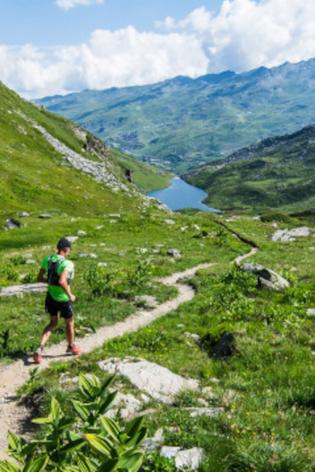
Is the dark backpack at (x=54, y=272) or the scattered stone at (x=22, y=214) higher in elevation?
the scattered stone at (x=22, y=214)

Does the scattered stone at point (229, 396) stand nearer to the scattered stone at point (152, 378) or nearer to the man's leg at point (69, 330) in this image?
the scattered stone at point (152, 378)

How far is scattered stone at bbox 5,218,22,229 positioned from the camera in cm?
4659

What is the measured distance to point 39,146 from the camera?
10238cm

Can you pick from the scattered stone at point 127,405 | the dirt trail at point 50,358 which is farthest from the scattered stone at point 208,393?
the dirt trail at point 50,358

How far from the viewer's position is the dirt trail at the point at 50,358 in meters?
9.91

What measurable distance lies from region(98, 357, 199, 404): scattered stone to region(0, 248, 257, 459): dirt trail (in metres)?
2.40

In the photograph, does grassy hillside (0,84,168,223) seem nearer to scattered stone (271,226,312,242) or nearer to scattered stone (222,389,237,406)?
scattered stone (271,226,312,242)

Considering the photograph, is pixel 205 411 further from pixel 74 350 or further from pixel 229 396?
pixel 74 350

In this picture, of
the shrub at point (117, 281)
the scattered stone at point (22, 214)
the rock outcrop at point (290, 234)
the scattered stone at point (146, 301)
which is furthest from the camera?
the rock outcrop at point (290, 234)

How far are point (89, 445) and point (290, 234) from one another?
52.5m

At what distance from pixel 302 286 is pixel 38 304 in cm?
1323

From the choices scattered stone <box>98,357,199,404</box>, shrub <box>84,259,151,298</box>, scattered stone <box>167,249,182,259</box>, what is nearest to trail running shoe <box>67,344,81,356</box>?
scattered stone <box>98,357,199,404</box>

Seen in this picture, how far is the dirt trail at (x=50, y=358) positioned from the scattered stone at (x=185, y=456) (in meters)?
3.57

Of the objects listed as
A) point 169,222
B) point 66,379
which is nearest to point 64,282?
point 66,379
